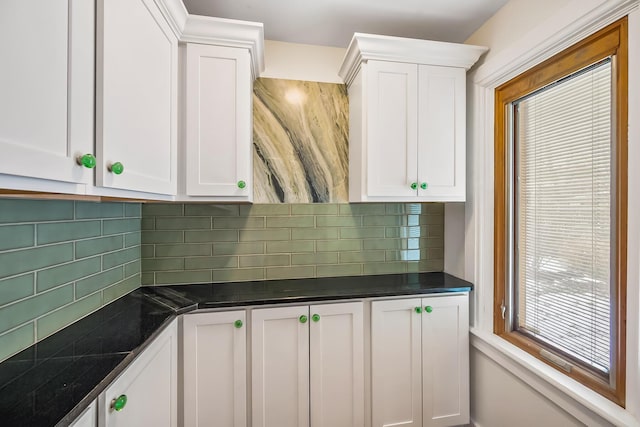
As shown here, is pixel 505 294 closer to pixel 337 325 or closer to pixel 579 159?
pixel 579 159

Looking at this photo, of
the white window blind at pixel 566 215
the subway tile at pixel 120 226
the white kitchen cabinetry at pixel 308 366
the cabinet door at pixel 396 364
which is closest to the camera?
the white window blind at pixel 566 215

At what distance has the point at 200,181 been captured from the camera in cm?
149

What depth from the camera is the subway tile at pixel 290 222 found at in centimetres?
191

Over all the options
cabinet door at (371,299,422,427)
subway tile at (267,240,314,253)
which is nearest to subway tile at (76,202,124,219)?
subway tile at (267,240,314,253)

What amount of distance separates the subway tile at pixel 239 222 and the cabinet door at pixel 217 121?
35cm

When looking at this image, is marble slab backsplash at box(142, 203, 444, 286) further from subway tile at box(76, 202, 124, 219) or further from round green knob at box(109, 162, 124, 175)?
round green knob at box(109, 162, 124, 175)

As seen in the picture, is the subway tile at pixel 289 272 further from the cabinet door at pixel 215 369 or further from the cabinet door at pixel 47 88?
the cabinet door at pixel 47 88

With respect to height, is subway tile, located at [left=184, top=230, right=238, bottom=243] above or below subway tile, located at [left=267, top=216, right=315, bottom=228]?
below

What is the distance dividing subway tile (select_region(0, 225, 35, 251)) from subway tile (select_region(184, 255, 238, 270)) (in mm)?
830

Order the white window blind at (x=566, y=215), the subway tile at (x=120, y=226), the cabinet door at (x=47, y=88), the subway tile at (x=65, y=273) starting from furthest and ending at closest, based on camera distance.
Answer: the subway tile at (x=120, y=226), the white window blind at (x=566, y=215), the subway tile at (x=65, y=273), the cabinet door at (x=47, y=88)

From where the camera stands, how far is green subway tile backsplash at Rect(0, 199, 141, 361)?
3.14 ft

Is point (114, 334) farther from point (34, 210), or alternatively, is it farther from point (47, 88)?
point (47, 88)

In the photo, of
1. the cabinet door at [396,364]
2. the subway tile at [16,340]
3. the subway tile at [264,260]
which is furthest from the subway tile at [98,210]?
the cabinet door at [396,364]

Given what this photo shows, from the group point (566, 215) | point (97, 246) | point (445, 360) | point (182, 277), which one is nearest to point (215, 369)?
point (182, 277)
